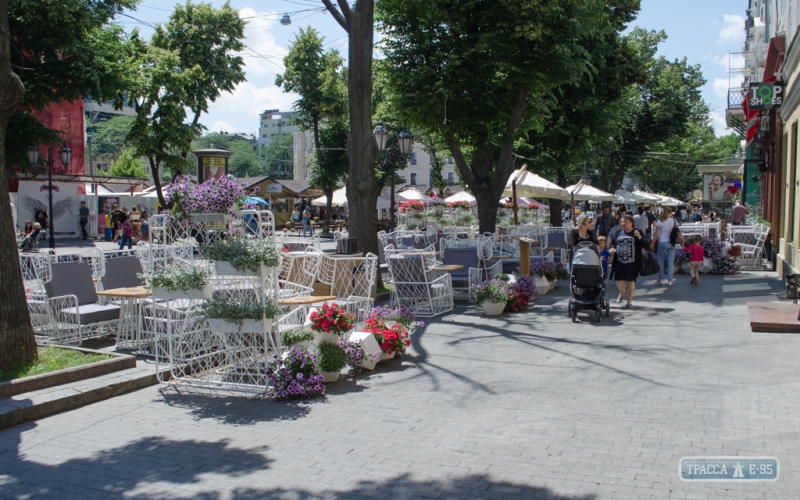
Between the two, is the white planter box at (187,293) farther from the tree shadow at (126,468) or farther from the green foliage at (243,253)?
the tree shadow at (126,468)

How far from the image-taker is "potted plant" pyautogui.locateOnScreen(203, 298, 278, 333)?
6617 mm

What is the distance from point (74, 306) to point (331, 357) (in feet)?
14.0

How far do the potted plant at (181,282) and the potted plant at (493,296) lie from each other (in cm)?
605

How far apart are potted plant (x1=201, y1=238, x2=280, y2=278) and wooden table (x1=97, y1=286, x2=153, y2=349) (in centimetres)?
213

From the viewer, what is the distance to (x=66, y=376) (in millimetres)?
6816

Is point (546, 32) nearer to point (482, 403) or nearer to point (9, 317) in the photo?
point (482, 403)

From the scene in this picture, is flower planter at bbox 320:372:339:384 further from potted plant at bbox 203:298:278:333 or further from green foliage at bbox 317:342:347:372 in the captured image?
potted plant at bbox 203:298:278:333

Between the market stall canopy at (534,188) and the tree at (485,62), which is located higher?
the tree at (485,62)

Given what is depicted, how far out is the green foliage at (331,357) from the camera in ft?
23.6

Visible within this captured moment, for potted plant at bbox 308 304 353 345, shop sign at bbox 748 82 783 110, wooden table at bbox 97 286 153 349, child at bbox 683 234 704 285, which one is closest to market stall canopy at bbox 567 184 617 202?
shop sign at bbox 748 82 783 110

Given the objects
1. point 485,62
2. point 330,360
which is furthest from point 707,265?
point 330,360

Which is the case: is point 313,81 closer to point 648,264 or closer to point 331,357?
point 648,264

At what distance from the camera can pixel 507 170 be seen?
19.8m

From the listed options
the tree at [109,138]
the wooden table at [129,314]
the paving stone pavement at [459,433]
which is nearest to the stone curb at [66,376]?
the paving stone pavement at [459,433]
